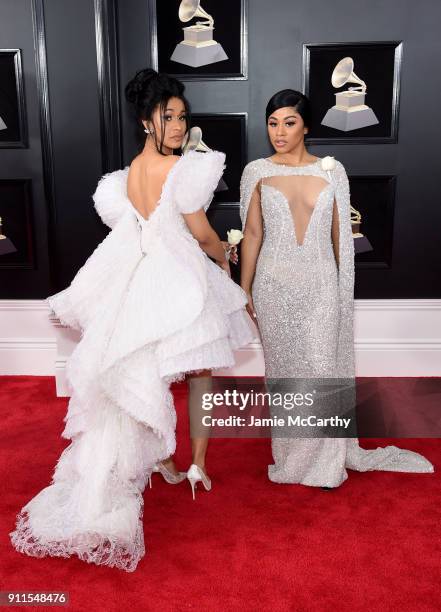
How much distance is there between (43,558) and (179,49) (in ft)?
10.7

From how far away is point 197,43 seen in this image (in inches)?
168

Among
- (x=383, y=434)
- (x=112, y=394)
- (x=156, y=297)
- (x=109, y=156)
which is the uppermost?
(x=109, y=156)

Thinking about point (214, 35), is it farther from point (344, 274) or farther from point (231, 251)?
point (344, 274)

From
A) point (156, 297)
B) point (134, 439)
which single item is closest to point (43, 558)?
point (134, 439)

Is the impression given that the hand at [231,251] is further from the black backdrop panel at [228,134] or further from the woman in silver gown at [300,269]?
the black backdrop panel at [228,134]

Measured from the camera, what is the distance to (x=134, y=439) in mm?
2758

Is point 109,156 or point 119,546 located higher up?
point 109,156

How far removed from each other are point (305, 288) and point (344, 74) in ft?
6.21

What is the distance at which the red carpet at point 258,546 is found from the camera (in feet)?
7.85

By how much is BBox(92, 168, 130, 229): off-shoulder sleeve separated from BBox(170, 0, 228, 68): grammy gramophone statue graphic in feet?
5.40

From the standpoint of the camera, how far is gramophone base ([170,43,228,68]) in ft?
14.1

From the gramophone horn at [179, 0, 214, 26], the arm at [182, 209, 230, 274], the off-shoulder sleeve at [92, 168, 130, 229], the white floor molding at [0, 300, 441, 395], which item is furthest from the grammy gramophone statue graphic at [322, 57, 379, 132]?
the off-shoulder sleeve at [92, 168, 130, 229]

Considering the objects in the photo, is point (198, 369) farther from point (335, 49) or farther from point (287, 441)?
point (335, 49)

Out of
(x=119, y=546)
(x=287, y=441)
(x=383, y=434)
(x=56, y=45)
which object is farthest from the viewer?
(x=56, y=45)
